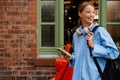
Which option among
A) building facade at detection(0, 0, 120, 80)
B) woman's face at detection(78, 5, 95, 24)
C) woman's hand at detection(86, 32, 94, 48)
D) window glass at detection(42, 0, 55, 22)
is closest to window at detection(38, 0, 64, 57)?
window glass at detection(42, 0, 55, 22)

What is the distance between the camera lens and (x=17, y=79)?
8172 millimetres

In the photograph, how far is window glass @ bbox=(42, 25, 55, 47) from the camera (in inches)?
331

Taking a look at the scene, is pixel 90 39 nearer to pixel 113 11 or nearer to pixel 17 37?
pixel 17 37

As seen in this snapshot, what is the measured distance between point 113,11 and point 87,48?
4.81 metres

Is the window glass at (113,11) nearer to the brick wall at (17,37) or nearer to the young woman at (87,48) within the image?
the brick wall at (17,37)

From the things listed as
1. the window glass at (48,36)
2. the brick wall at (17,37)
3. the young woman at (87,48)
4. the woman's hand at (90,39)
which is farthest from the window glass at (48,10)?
the woman's hand at (90,39)

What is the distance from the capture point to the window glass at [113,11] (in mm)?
8492

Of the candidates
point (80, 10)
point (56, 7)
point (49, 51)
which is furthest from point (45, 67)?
point (80, 10)

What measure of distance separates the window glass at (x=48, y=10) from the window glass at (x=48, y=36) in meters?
0.17

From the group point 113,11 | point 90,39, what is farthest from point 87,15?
point 113,11

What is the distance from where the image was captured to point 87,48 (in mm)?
3822

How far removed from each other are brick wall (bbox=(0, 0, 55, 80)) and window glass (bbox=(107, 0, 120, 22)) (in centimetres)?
160

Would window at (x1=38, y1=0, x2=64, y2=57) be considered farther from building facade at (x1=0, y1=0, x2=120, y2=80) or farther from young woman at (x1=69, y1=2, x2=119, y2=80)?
young woman at (x1=69, y1=2, x2=119, y2=80)

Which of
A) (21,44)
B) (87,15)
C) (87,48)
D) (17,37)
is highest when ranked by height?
(87,15)
